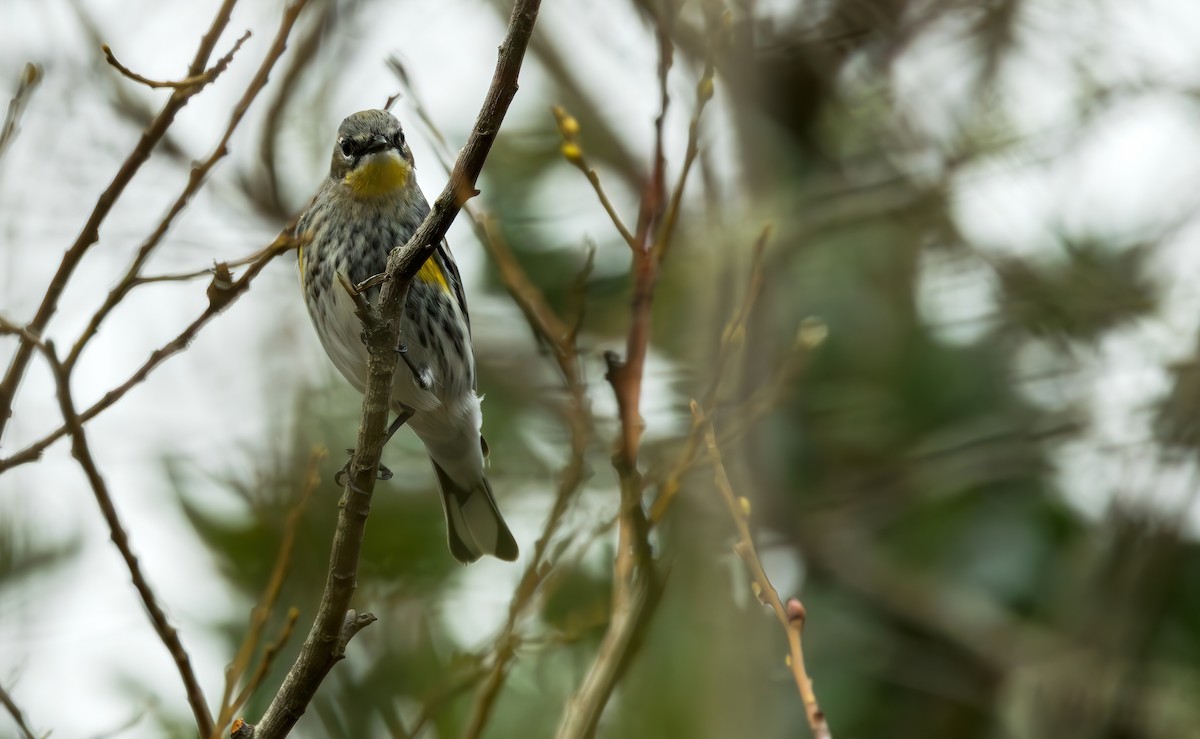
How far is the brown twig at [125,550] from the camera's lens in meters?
2.92

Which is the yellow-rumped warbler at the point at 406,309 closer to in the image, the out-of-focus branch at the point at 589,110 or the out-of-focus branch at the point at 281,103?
the out-of-focus branch at the point at 281,103

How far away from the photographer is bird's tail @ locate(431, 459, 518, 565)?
5803mm

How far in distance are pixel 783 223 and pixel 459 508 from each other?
14.6 ft

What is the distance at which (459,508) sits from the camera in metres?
5.96

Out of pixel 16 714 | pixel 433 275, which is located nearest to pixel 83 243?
pixel 16 714

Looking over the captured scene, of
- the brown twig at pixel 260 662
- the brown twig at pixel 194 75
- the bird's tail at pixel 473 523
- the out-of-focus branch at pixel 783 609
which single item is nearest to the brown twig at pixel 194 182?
the brown twig at pixel 194 75

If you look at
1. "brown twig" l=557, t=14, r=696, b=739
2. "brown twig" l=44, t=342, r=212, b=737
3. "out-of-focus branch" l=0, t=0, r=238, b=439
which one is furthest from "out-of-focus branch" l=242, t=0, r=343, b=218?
"brown twig" l=44, t=342, r=212, b=737

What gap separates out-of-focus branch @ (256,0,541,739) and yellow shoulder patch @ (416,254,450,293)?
5.67 feet

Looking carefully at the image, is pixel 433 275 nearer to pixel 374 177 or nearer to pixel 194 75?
pixel 374 177

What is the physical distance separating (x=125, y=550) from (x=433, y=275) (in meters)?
2.62

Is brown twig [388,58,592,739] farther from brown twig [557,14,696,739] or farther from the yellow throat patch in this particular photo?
the yellow throat patch

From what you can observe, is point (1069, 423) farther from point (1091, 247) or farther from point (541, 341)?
point (541, 341)

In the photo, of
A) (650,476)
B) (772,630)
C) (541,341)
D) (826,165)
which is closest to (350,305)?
(541,341)

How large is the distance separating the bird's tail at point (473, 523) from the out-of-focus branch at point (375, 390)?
206 centimetres
